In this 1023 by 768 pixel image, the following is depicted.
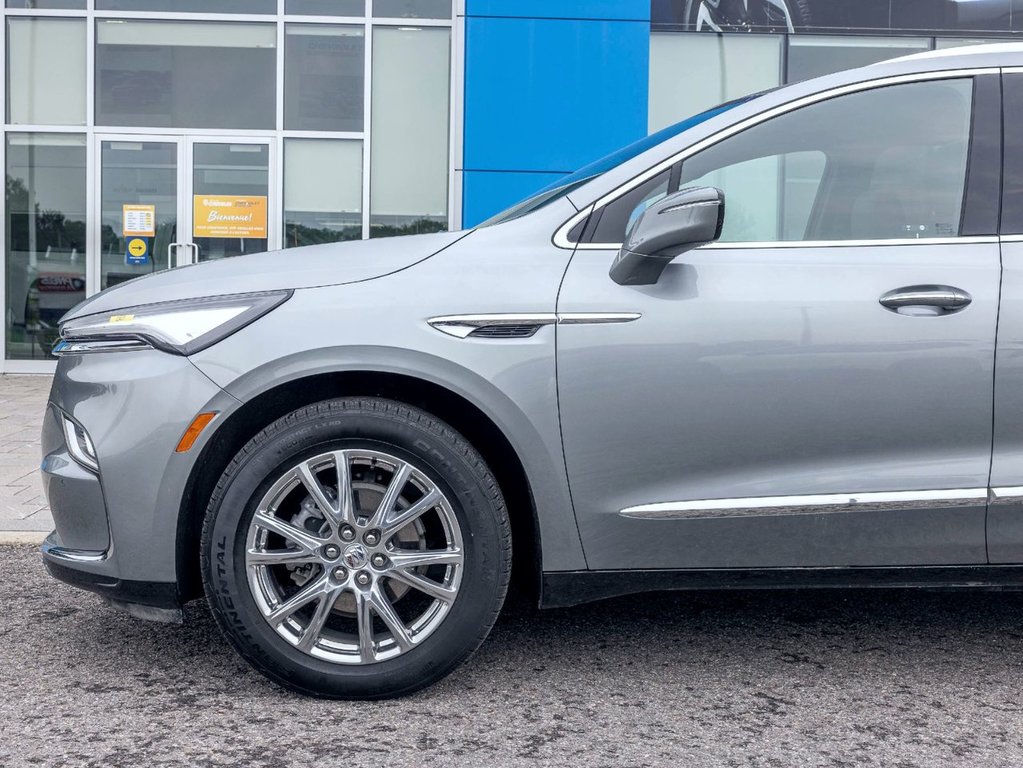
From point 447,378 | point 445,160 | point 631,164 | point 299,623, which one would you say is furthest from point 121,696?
point 445,160

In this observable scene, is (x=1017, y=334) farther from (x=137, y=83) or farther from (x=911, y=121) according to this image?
(x=137, y=83)

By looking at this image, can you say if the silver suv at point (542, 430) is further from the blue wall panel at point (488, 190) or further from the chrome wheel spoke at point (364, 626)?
the blue wall panel at point (488, 190)

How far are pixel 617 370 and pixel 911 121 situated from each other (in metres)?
1.09

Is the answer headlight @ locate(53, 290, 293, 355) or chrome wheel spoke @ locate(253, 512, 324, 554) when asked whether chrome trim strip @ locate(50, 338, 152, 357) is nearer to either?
headlight @ locate(53, 290, 293, 355)

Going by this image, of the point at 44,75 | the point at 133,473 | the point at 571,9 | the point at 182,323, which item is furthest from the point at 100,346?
the point at 44,75

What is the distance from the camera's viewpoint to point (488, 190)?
10719 mm

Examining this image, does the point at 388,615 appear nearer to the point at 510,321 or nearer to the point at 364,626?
the point at 364,626

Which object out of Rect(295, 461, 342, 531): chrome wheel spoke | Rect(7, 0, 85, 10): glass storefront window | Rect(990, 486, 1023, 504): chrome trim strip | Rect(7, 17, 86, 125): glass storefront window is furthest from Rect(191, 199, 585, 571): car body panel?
Rect(7, 0, 85, 10): glass storefront window

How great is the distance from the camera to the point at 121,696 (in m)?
2.91

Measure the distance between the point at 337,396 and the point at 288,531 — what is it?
0.37 meters

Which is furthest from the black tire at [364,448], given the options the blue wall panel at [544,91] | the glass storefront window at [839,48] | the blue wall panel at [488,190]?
the glass storefront window at [839,48]

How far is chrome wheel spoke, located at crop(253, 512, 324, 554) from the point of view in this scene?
9.16 feet

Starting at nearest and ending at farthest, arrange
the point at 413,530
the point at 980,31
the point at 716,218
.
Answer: the point at 716,218
the point at 413,530
the point at 980,31

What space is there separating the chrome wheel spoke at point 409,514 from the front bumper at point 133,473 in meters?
0.49
